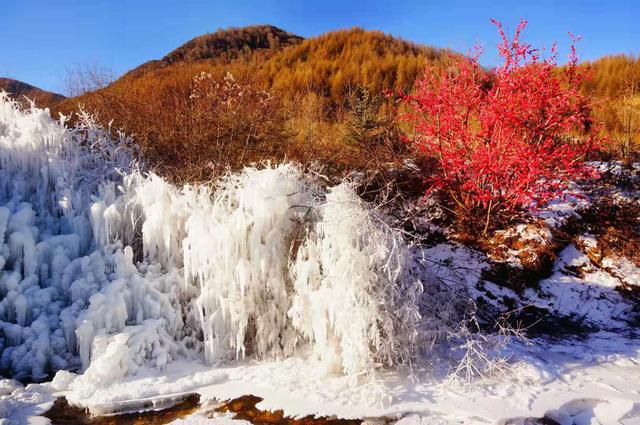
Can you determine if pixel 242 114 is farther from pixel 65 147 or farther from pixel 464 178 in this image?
pixel 464 178

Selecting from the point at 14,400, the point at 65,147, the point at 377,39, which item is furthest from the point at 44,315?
the point at 377,39

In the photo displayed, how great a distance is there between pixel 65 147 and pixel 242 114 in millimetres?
2570

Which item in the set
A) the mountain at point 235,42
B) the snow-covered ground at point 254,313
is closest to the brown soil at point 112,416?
the snow-covered ground at point 254,313

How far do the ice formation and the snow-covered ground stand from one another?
0.01m

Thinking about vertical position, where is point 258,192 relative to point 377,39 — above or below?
below

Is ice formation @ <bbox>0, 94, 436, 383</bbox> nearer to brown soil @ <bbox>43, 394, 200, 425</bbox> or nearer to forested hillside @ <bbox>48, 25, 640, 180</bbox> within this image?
brown soil @ <bbox>43, 394, 200, 425</bbox>

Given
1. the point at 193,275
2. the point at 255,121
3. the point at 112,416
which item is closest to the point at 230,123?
the point at 255,121

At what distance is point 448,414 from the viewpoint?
364 cm

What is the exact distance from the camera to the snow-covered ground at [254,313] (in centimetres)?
388

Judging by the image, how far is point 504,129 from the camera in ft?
19.8

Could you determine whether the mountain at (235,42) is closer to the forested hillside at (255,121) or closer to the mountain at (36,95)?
the mountain at (36,95)

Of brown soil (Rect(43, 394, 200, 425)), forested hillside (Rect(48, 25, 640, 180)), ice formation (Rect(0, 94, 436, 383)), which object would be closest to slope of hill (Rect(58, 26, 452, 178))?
forested hillside (Rect(48, 25, 640, 180))

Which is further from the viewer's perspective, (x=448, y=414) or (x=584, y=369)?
(x=584, y=369)

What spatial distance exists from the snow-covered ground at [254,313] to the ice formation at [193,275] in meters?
0.01
